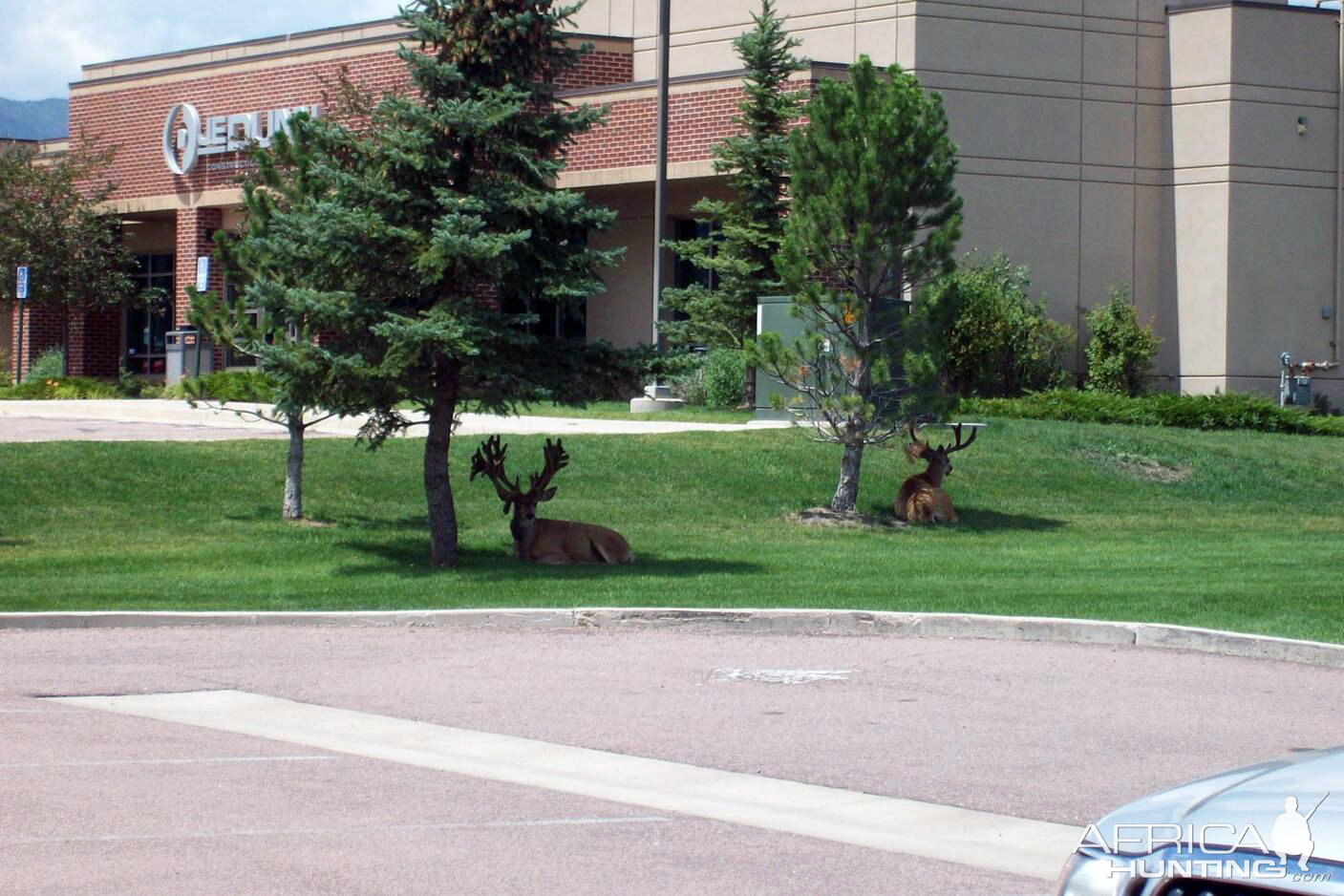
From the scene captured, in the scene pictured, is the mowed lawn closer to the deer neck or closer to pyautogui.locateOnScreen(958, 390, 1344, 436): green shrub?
the deer neck

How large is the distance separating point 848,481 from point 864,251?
3006mm

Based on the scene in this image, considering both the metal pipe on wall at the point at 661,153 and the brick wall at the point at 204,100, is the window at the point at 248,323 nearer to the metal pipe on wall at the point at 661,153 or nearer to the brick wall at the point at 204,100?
the brick wall at the point at 204,100

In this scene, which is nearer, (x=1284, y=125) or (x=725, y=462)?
(x=725, y=462)

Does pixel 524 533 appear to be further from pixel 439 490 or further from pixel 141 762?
pixel 141 762

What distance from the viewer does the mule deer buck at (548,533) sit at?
705 inches

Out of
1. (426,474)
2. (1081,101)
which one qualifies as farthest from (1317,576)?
(1081,101)

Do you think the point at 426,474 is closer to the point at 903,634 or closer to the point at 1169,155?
the point at 903,634

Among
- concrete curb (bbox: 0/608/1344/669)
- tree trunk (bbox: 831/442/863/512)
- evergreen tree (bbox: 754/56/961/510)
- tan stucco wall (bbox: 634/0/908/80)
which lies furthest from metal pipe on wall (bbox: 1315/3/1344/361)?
concrete curb (bbox: 0/608/1344/669)

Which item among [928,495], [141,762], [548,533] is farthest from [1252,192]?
[141,762]

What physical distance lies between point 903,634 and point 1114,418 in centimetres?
1856

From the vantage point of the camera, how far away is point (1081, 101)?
3616cm

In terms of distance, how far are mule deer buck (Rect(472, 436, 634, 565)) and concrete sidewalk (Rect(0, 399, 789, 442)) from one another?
6.59 metres

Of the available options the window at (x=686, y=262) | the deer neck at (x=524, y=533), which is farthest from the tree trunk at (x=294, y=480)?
the window at (x=686, y=262)

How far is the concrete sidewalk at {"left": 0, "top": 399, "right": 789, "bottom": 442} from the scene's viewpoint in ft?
87.4
